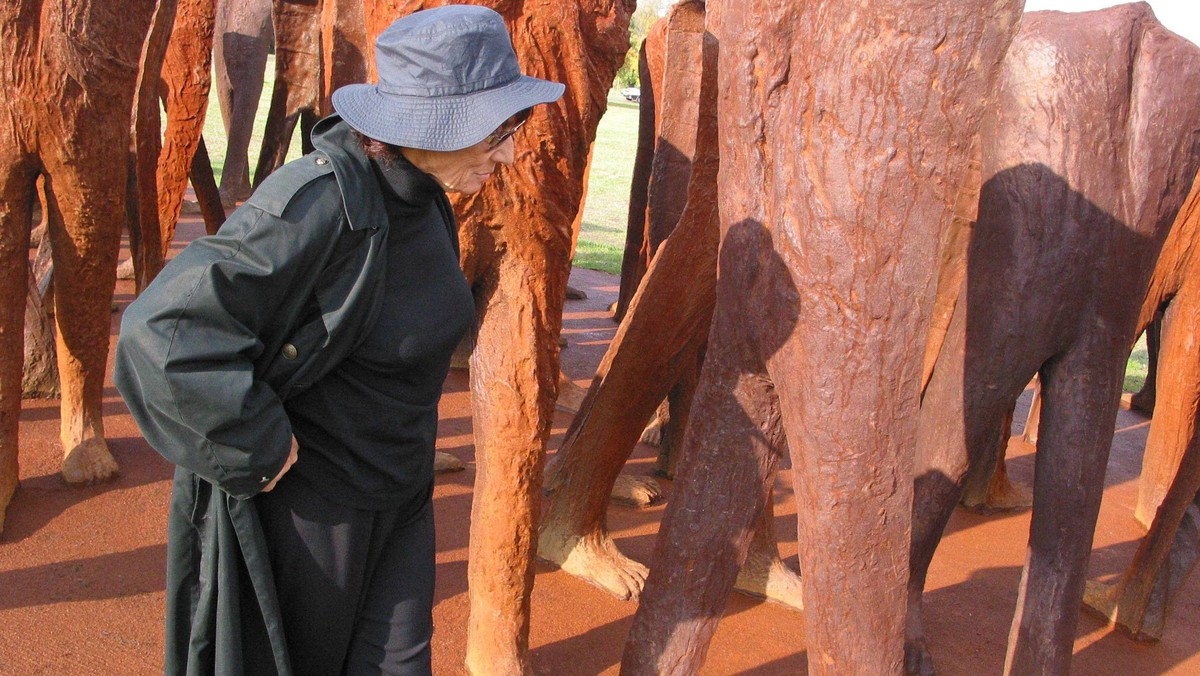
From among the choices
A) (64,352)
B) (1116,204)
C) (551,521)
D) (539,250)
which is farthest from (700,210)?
(64,352)

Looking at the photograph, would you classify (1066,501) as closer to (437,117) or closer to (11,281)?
(437,117)

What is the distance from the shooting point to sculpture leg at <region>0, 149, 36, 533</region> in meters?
3.57

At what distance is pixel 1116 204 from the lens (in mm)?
2768

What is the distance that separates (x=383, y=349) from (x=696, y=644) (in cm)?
118

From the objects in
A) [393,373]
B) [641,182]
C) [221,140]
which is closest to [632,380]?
[393,373]

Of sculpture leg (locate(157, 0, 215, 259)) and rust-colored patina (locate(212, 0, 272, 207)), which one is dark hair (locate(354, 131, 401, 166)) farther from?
rust-colored patina (locate(212, 0, 272, 207))

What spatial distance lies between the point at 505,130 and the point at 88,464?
9.50 feet

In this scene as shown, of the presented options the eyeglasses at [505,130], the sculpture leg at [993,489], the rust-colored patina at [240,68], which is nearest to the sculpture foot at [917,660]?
the sculpture leg at [993,489]

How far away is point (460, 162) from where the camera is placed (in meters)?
1.92

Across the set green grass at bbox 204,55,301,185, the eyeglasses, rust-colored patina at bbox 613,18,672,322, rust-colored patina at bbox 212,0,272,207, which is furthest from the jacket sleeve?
green grass at bbox 204,55,301,185

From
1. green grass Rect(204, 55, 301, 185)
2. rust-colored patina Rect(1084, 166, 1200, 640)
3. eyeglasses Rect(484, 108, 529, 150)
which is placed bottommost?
green grass Rect(204, 55, 301, 185)

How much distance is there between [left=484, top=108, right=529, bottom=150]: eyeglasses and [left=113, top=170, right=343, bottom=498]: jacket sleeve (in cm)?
30

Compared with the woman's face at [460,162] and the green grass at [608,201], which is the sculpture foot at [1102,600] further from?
the green grass at [608,201]

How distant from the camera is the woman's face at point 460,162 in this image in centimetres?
191
